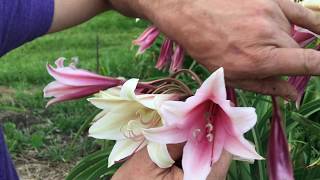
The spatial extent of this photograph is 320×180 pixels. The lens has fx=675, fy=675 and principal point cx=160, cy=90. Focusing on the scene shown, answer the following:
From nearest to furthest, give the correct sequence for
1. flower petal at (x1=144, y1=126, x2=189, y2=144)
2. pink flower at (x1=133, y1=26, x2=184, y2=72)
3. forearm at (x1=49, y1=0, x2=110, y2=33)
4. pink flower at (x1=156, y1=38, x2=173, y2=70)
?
1. flower petal at (x1=144, y1=126, x2=189, y2=144)
2. forearm at (x1=49, y1=0, x2=110, y2=33)
3. pink flower at (x1=133, y1=26, x2=184, y2=72)
4. pink flower at (x1=156, y1=38, x2=173, y2=70)

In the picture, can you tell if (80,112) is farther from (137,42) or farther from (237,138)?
(237,138)

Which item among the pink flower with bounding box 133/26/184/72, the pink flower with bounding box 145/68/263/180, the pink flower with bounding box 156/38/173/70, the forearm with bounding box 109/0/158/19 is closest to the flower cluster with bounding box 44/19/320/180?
the pink flower with bounding box 145/68/263/180

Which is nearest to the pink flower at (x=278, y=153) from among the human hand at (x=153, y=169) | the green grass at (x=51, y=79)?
the human hand at (x=153, y=169)

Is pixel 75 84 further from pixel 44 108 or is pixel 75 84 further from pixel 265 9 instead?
pixel 44 108

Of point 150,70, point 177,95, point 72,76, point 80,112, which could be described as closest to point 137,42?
point 72,76

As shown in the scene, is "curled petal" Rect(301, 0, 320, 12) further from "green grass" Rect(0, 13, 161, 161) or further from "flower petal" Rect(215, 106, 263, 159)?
"green grass" Rect(0, 13, 161, 161)

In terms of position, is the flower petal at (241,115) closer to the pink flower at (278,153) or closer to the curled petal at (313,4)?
the pink flower at (278,153)
